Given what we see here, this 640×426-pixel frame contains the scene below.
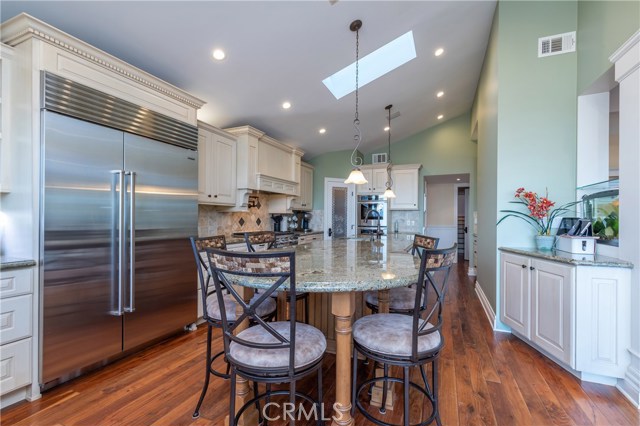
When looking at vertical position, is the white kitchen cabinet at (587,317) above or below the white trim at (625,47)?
below

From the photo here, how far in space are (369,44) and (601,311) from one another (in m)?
3.26

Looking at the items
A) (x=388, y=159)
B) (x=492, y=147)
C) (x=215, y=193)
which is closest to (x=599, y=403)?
(x=492, y=147)

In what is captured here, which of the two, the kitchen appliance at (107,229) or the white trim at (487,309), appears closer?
the kitchen appliance at (107,229)

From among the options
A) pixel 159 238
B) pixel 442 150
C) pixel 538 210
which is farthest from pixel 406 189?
pixel 159 238

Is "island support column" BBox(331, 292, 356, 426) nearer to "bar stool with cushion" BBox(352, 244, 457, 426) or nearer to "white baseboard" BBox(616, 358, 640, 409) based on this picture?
"bar stool with cushion" BBox(352, 244, 457, 426)

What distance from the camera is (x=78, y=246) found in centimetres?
203

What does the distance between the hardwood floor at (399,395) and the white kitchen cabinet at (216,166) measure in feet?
5.82

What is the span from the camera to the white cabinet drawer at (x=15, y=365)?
1730 mm

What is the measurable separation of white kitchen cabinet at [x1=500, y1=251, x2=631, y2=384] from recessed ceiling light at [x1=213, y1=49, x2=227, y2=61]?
3.44m

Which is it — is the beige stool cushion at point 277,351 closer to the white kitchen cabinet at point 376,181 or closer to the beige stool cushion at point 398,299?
the beige stool cushion at point 398,299

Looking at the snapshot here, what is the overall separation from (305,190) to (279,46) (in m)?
3.51

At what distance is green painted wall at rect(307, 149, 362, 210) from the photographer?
6566mm

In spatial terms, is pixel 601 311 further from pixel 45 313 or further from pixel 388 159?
pixel 388 159

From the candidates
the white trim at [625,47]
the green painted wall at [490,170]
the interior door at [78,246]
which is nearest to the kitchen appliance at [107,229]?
the interior door at [78,246]
